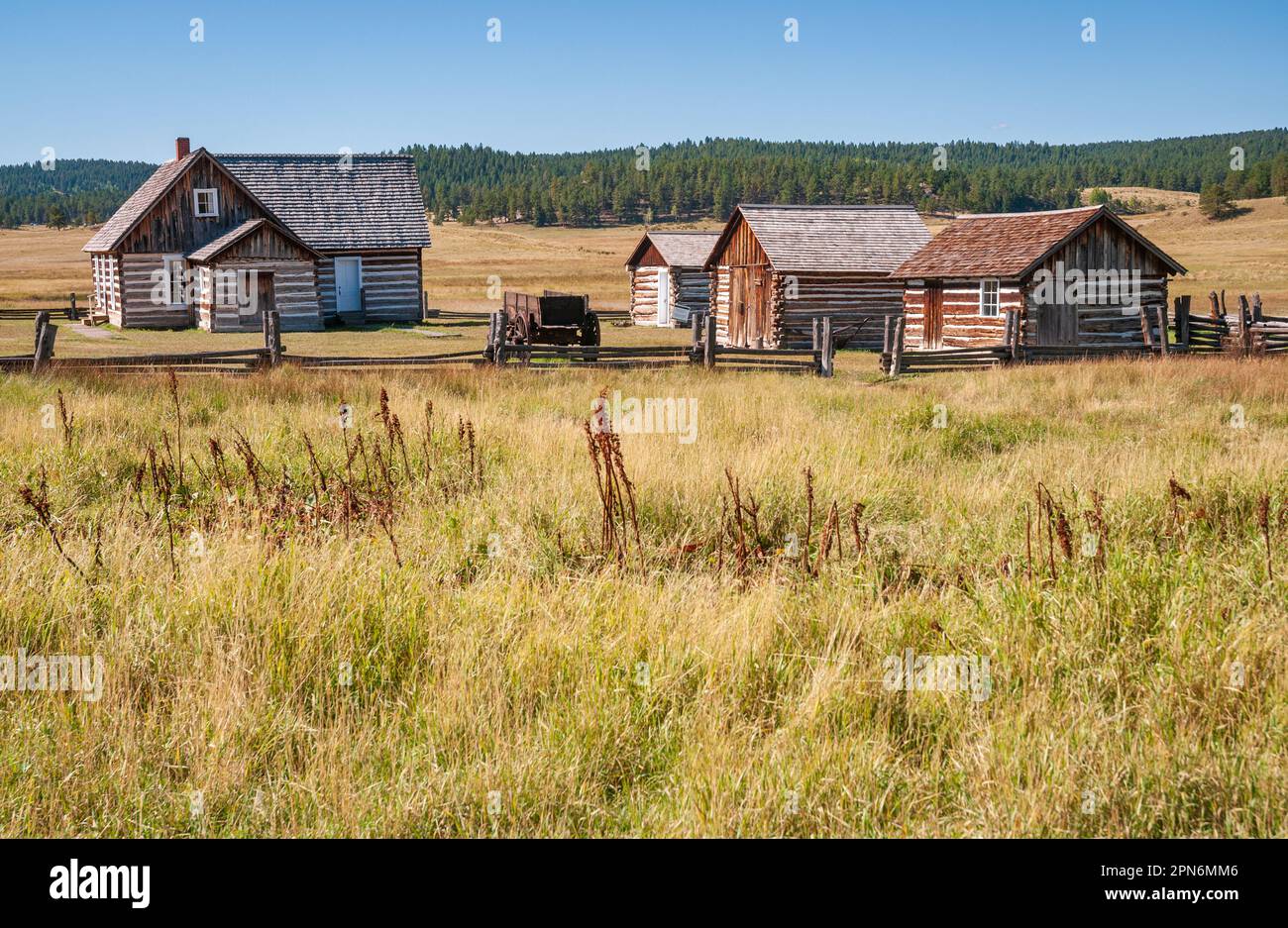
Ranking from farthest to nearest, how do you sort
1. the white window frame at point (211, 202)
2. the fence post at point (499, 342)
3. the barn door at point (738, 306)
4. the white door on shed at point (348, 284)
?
the white door on shed at point (348, 284), the white window frame at point (211, 202), the barn door at point (738, 306), the fence post at point (499, 342)

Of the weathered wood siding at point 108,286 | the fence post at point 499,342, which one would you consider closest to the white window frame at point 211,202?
the weathered wood siding at point 108,286

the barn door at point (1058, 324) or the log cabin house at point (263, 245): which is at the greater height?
the log cabin house at point (263, 245)

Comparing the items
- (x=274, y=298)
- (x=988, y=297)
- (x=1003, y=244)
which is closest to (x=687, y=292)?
(x=274, y=298)

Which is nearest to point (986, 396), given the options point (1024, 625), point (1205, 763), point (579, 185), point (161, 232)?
point (1024, 625)

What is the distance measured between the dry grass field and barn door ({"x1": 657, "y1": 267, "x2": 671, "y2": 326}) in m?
37.4

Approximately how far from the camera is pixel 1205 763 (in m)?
3.68

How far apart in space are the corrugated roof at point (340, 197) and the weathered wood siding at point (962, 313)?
18.6m

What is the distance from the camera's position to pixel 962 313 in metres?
28.8

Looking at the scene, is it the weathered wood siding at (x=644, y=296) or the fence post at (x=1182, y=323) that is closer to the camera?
the fence post at (x=1182, y=323)

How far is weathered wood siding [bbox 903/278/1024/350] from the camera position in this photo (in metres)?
27.5

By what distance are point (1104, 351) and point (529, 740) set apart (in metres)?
25.4

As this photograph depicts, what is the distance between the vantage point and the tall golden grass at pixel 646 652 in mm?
3609

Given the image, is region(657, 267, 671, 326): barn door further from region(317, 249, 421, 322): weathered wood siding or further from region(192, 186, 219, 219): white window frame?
region(192, 186, 219, 219): white window frame

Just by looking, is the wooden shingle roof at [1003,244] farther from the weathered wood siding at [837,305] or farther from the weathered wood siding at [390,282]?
the weathered wood siding at [390,282]
